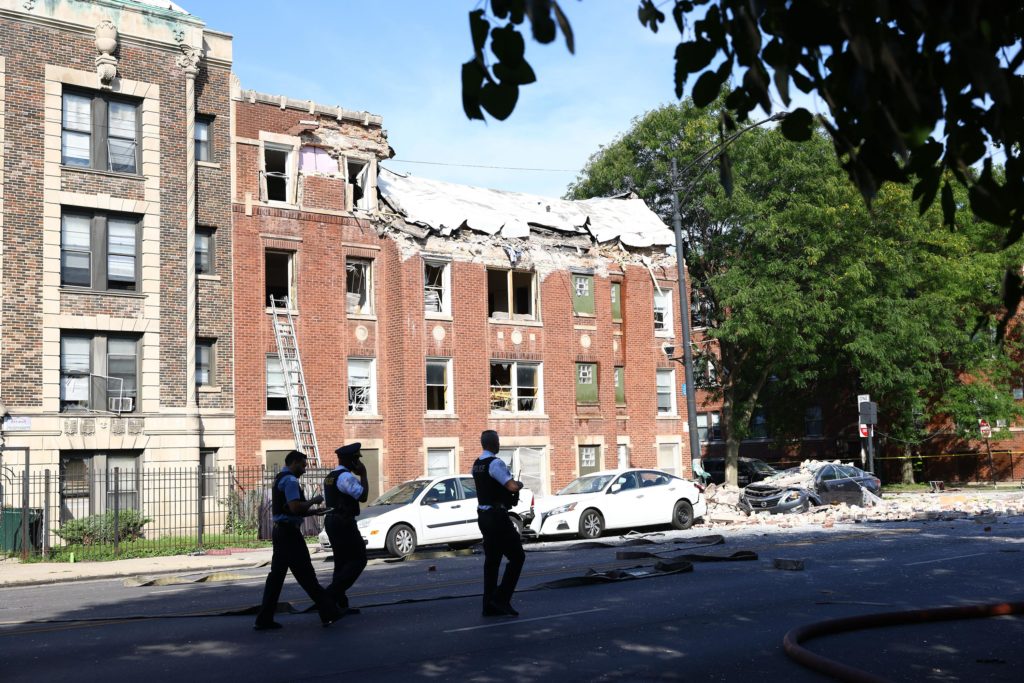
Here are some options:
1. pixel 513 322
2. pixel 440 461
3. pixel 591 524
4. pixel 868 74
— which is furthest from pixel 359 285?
pixel 868 74

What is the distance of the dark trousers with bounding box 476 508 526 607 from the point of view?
11.0m

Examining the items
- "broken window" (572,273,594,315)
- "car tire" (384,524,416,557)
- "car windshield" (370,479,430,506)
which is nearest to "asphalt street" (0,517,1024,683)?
"car tire" (384,524,416,557)

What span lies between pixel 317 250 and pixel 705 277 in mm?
18325

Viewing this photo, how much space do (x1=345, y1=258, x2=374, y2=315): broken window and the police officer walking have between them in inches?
892

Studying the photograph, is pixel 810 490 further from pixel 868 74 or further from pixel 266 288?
pixel 868 74

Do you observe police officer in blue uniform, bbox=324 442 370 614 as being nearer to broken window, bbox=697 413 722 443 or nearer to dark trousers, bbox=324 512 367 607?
dark trousers, bbox=324 512 367 607

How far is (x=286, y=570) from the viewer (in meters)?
10.8

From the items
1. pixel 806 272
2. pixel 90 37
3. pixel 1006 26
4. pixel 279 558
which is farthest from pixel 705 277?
pixel 1006 26

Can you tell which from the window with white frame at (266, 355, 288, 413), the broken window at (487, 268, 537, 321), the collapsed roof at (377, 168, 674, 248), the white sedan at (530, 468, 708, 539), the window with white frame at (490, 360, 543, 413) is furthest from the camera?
the broken window at (487, 268, 537, 321)

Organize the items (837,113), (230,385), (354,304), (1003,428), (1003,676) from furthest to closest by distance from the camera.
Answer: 1. (1003,428)
2. (354,304)
3. (230,385)
4. (1003,676)
5. (837,113)

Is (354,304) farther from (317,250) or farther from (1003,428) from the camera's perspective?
(1003,428)

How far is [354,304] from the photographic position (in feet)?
110

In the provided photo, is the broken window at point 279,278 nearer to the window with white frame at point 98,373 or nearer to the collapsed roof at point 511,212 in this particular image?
the collapsed roof at point 511,212

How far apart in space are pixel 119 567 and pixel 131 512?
14.2 ft
